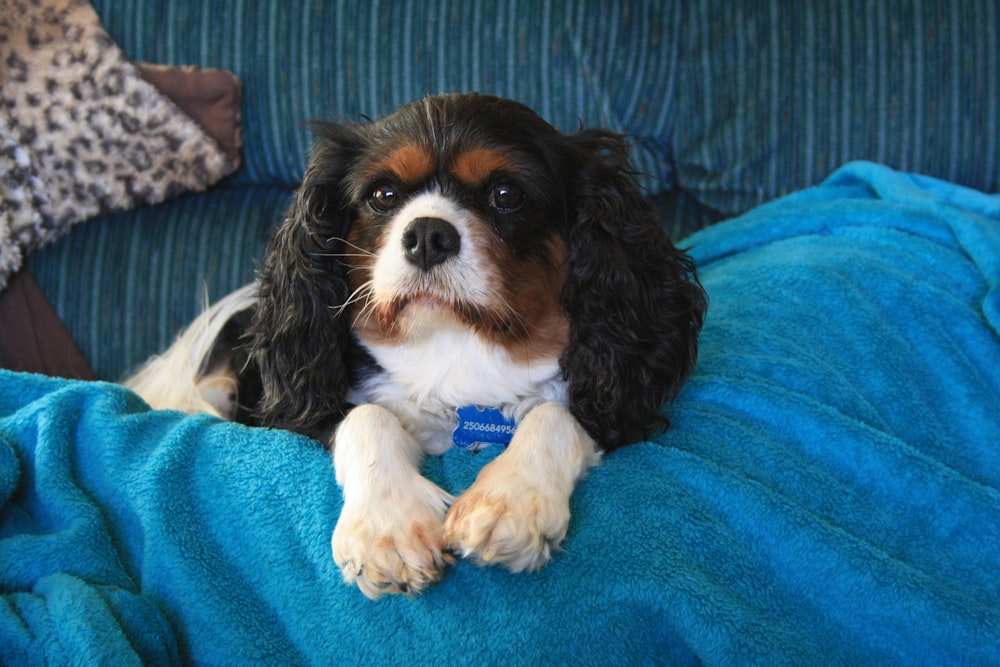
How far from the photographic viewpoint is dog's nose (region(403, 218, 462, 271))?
1.28m

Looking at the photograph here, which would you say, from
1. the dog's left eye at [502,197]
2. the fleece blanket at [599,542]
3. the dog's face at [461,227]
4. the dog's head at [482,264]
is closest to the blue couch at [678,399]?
the fleece blanket at [599,542]

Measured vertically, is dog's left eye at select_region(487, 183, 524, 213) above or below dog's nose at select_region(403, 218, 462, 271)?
above

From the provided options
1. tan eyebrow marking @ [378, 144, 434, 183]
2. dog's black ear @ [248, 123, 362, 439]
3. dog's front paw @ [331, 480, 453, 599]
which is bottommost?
dog's front paw @ [331, 480, 453, 599]

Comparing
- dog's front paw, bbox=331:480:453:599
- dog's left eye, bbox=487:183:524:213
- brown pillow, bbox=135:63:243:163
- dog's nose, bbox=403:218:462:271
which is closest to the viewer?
dog's front paw, bbox=331:480:453:599

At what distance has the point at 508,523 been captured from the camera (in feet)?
3.62

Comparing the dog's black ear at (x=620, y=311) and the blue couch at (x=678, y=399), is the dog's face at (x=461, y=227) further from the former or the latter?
the blue couch at (x=678, y=399)

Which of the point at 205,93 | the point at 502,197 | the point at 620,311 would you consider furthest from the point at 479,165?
the point at 205,93

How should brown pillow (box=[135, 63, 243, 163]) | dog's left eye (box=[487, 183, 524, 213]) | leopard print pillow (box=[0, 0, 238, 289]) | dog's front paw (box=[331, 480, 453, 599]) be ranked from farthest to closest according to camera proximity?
brown pillow (box=[135, 63, 243, 163])
leopard print pillow (box=[0, 0, 238, 289])
dog's left eye (box=[487, 183, 524, 213])
dog's front paw (box=[331, 480, 453, 599])

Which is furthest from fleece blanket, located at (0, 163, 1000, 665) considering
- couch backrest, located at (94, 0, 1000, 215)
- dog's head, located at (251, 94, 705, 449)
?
couch backrest, located at (94, 0, 1000, 215)

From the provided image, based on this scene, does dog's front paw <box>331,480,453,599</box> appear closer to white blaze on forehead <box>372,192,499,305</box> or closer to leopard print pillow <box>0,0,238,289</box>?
white blaze on forehead <box>372,192,499,305</box>

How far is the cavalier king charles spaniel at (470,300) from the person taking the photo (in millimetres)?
1312

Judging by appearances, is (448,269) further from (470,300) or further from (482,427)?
(482,427)

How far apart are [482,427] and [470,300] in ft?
0.84

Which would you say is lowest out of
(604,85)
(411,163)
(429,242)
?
(429,242)
